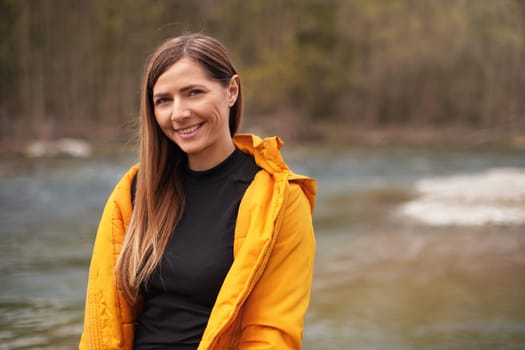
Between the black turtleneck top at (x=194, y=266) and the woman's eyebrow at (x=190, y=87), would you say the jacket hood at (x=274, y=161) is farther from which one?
the woman's eyebrow at (x=190, y=87)

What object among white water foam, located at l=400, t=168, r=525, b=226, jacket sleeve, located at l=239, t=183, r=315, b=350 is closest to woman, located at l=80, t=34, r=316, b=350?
jacket sleeve, located at l=239, t=183, r=315, b=350

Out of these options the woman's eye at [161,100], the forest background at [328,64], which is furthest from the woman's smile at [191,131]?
the forest background at [328,64]

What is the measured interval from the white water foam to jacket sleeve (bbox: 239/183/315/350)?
6.90m

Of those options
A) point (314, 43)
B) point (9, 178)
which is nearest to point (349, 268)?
point (9, 178)

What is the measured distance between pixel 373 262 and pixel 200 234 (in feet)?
15.2

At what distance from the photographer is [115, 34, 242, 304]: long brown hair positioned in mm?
1834

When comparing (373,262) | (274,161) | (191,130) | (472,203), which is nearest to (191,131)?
(191,130)

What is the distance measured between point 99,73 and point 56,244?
22.4 metres

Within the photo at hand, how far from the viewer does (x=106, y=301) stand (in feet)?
→ 6.13

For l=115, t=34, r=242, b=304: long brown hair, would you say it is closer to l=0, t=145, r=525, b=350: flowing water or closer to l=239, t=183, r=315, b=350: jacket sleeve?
l=239, t=183, r=315, b=350: jacket sleeve

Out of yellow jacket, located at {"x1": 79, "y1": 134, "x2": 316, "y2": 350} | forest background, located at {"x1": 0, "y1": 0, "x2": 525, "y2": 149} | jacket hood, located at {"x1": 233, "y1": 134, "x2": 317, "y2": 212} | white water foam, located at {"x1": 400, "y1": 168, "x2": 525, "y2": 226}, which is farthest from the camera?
forest background, located at {"x1": 0, "y1": 0, "x2": 525, "y2": 149}

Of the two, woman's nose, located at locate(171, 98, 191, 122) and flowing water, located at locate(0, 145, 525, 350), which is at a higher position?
woman's nose, located at locate(171, 98, 191, 122)

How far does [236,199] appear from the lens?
1.84m

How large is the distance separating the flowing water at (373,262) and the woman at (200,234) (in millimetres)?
2103
